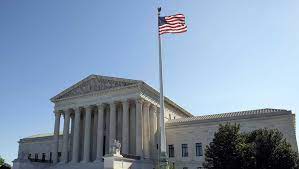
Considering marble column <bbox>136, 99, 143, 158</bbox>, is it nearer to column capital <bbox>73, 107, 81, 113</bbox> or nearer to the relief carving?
the relief carving

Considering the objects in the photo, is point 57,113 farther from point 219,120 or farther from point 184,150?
point 219,120

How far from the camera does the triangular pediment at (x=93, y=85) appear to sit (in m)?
53.3

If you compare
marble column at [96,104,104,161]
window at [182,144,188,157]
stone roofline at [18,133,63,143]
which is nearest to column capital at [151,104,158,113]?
window at [182,144,188,157]

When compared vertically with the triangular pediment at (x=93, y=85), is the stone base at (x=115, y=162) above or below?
below

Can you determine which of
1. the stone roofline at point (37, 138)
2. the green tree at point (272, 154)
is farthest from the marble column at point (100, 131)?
the green tree at point (272, 154)

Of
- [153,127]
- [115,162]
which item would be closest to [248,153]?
[115,162]

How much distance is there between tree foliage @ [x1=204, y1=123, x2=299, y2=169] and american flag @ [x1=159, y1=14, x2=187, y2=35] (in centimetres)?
1349

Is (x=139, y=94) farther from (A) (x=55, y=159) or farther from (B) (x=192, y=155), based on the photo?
(A) (x=55, y=159)

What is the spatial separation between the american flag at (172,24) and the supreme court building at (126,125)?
23528 millimetres

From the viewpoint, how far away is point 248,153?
114 feet

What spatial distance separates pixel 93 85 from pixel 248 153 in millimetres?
29329

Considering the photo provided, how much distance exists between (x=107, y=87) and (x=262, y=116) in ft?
77.0

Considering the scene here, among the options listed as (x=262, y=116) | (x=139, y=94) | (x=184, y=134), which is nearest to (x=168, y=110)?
(x=184, y=134)

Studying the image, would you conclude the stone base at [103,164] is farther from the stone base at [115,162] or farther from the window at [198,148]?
the window at [198,148]
